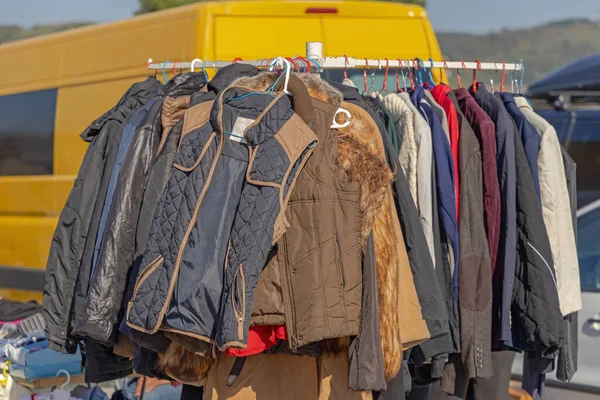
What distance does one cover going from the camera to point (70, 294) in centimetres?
316

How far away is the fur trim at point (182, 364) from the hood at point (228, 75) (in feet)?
3.01

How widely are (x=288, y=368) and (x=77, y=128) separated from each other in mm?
3463

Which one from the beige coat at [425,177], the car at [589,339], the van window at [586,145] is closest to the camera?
the beige coat at [425,177]

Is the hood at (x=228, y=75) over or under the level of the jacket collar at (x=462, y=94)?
over

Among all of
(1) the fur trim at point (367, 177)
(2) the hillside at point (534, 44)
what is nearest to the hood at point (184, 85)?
(1) the fur trim at point (367, 177)

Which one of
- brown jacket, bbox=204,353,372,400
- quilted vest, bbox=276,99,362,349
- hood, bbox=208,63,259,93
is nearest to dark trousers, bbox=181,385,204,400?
brown jacket, bbox=204,353,372,400

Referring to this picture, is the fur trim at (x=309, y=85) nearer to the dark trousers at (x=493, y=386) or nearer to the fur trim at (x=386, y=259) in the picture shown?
the fur trim at (x=386, y=259)

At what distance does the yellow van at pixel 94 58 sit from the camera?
4.89 metres

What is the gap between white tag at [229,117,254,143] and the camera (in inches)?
98.0

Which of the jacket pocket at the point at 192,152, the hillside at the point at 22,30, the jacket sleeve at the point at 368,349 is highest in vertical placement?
the jacket pocket at the point at 192,152

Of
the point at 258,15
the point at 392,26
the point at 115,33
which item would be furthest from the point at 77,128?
the point at 392,26

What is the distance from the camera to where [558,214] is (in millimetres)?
3285

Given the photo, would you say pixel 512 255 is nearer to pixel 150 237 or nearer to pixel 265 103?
pixel 265 103

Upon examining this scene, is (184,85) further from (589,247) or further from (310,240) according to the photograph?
(589,247)
